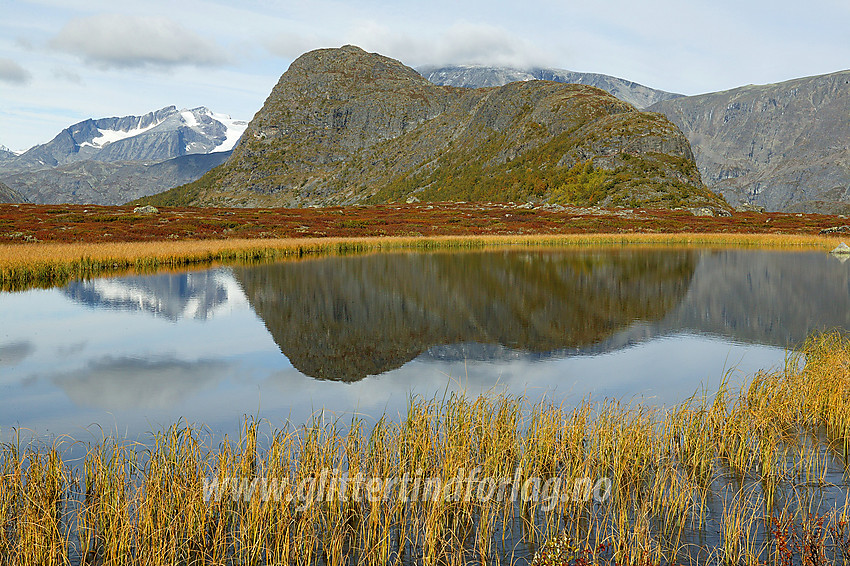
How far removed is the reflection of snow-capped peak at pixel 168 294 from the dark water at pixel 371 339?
0.59 feet

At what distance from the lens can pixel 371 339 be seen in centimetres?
2045

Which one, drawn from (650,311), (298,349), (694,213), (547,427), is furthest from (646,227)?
(547,427)

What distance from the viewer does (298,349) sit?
758 inches

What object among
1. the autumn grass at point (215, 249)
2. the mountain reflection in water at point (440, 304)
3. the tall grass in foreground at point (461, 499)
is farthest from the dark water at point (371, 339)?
the autumn grass at point (215, 249)

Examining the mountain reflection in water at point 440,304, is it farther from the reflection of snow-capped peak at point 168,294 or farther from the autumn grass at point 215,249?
the autumn grass at point 215,249

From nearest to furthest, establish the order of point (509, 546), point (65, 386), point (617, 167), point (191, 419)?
point (509, 546)
point (191, 419)
point (65, 386)
point (617, 167)

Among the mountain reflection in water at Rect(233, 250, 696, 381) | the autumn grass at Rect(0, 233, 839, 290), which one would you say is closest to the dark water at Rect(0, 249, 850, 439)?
the mountain reflection in water at Rect(233, 250, 696, 381)

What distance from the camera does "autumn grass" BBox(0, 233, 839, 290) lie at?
38.2 m

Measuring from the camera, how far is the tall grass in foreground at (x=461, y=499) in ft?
21.7

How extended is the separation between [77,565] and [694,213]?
122 metres

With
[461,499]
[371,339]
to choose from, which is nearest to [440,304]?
[371,339]

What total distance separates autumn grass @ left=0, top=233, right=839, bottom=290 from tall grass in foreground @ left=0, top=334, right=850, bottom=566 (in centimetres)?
3293

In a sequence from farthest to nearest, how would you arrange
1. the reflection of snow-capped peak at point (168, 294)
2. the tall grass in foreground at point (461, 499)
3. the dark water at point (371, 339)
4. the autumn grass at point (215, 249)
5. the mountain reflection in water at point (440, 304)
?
the autumn grass at point (215, 249)
the reflection of snow-capped peak at point (168, 294)
the mountain reflection in water at point (440, 304)
the dark water at point (371, 339)
the tall grass in foreground at point (461, 499)

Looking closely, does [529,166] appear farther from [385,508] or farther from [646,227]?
[385,508]
